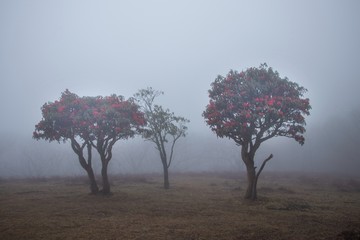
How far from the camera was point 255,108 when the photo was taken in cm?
2141

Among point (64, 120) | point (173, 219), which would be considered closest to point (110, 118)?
point (64, 120)

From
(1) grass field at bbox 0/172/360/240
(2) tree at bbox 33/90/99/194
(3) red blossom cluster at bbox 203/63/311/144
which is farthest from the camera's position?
(2) tree at bbox 33/90/99/194

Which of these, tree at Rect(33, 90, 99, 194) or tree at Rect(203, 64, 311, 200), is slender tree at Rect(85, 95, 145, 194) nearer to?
tree at Rect(33, 90, 99, 194)

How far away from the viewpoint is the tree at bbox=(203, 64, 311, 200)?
69.0 ft

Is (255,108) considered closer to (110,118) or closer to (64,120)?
(110,118)

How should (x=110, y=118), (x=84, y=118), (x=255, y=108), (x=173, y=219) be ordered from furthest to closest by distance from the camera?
1. (x=110, y=118)
2. (x=84, y=118)
3. (x=255, y=108)
4. (x=173, y=219)

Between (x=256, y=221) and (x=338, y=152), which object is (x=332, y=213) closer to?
(x=256, y=221)

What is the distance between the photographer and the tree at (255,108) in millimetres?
21031

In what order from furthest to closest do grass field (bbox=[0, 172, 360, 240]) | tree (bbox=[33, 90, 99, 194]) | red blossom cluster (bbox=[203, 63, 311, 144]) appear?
tree (bbox=[33, 90, 99, 194]) → red blossom cluster (bbox=[203, 63, 311, 144]) → grass field (bbox=[0, 172, 360, 240])

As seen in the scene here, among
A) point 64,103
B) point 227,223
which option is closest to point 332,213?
point 227,223

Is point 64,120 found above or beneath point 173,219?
above

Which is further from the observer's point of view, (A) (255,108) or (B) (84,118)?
(B) (84,118)

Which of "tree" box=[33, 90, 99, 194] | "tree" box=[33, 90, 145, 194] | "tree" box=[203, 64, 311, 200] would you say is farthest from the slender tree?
"tree" box=[203, 64, 311, 200]

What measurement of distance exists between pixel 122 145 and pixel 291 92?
94.7 meters
